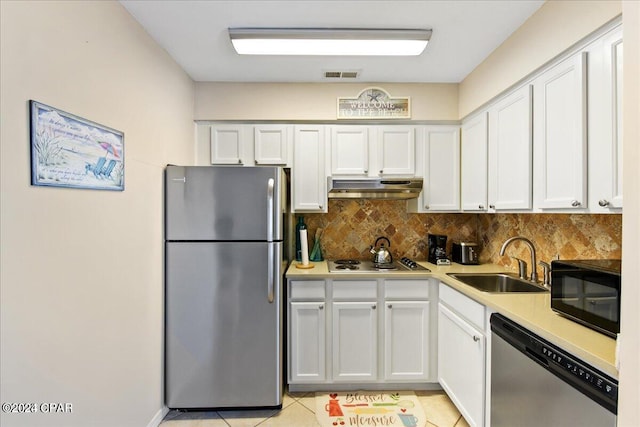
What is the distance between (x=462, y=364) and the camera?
6.38 feet

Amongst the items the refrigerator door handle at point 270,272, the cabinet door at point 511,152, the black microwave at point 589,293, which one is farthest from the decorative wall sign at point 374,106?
the black microwave at point 589,293

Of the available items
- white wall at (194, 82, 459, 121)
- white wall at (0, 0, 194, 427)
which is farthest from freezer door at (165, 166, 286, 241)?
white wall at (194, 82, 459, 121)

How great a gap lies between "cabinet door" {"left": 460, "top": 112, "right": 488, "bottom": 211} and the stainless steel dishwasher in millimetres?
1023

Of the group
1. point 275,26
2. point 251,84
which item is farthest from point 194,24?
point 251,84

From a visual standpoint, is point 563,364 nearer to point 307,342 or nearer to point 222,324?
point 307,342

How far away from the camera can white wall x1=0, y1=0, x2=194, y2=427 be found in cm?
105

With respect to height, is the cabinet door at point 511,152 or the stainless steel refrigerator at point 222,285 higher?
the cabinet door at point 511,152

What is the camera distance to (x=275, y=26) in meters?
1.82

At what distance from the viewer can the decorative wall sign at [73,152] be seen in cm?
112

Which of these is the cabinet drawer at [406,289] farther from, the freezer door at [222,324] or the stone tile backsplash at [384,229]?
the freezer door at [222,324]

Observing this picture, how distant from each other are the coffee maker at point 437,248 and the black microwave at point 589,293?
1.28 metres

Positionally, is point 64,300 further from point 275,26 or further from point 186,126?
point 275,26

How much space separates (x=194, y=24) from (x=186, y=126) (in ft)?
2.67

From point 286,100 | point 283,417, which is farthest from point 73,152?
point 283,417
